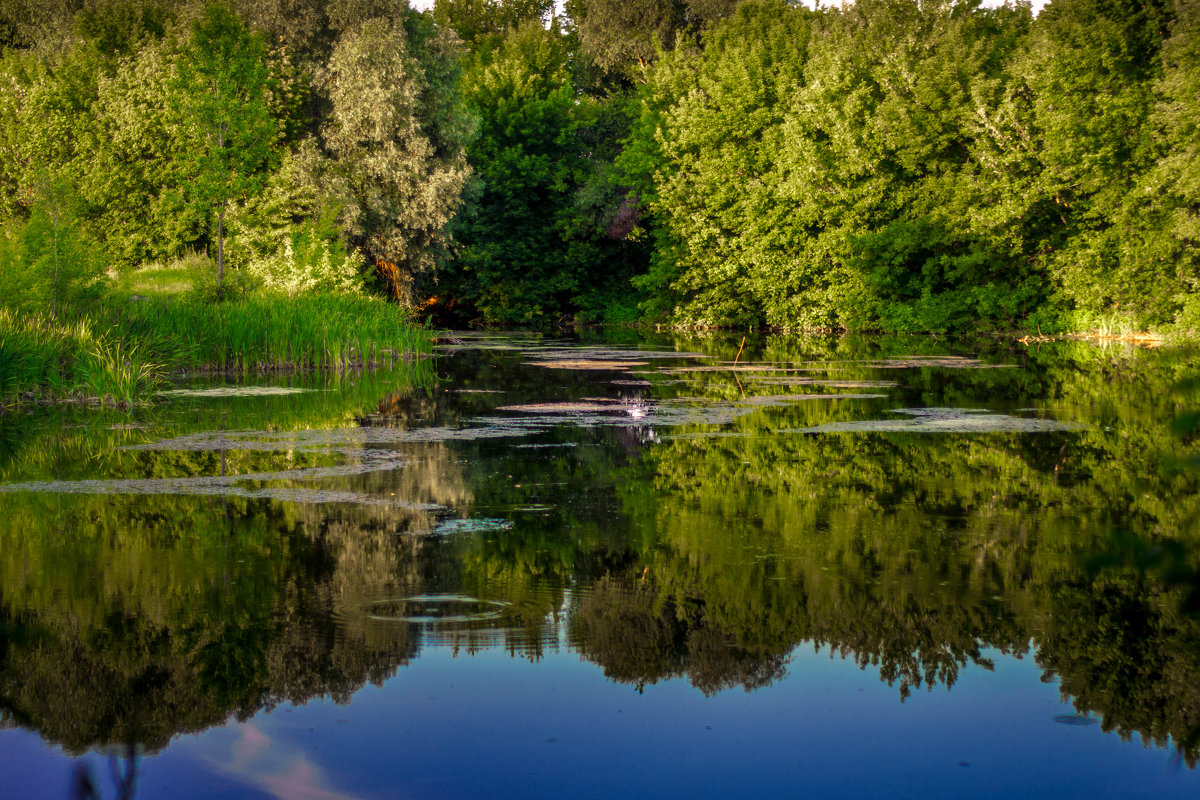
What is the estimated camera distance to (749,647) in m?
5.73

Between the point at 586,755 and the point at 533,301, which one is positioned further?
the point at 533,301

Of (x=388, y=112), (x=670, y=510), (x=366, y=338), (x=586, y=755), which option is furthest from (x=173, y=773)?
(x=388, y=112)

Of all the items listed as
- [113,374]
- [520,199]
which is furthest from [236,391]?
[520,199]

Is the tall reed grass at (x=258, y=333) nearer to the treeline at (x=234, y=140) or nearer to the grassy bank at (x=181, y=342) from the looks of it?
the grassy bank at (x=181, y=342)

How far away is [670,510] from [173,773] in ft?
16.6

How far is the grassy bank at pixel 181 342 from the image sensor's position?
15.9 metres

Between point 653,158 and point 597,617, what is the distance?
137 feet

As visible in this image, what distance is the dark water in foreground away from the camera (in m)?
4.48

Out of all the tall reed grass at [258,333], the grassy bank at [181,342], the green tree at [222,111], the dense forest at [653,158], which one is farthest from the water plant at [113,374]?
the green tree at [222,111]

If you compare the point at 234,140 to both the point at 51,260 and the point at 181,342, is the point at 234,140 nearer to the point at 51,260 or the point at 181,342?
the point at 181,342

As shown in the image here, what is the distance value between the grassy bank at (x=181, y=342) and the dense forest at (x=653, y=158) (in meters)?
1.37

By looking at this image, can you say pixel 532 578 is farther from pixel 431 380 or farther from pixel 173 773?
pixel 431 380

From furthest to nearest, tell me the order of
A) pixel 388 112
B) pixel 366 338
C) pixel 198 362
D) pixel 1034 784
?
pixel 388 112 < pixel 366 338 < pixel 198 362 < pixel 1034 784

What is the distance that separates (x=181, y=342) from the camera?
1956 cm
